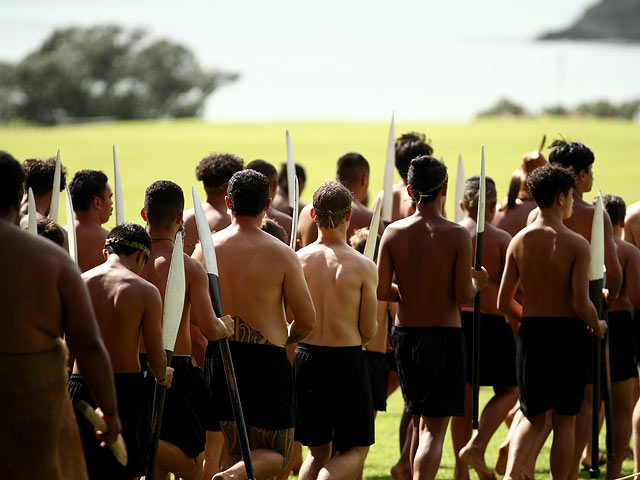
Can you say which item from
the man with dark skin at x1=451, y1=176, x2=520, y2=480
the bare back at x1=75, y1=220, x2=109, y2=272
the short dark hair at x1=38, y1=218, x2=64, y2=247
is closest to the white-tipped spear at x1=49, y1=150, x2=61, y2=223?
the bare back at x1=75, y1=220, x2=109, y2=272

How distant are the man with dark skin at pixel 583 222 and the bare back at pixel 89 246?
2.85 m

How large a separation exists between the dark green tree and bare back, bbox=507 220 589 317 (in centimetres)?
6420

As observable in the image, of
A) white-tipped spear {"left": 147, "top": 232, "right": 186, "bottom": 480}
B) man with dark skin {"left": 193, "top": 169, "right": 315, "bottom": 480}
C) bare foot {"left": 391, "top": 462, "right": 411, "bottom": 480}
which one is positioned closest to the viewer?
white-tipped spear {"left": 147, "top": 232, "right": 186, "bottom": 480}

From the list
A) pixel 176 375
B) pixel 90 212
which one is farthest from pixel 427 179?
pixel 90 212

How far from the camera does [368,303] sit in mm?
5902

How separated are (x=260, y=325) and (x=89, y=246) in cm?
139

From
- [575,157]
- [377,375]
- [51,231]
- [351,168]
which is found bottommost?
[377,375]

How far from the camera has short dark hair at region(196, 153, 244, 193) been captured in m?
7.34

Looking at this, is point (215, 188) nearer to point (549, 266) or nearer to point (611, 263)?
point (549, 266)

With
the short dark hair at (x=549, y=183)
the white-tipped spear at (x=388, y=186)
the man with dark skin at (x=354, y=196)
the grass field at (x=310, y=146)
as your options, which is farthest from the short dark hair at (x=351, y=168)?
the grass field at (x=310, y=146)

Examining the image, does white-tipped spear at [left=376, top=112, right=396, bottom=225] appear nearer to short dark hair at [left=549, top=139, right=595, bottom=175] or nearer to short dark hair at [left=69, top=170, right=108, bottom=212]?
short dark hair at [left=549, top=139, right=595, bottom=175]

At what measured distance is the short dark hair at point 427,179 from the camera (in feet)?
20.9

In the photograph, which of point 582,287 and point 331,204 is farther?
point 582,287

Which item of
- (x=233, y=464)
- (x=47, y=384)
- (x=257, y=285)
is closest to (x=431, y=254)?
(x=257, y=285)
